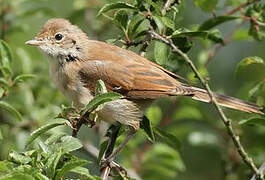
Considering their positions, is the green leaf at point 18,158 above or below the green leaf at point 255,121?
above

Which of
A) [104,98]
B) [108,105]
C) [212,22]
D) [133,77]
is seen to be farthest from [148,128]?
[212,22]

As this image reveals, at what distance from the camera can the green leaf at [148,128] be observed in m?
4.17

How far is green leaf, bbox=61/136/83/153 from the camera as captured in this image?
338cm

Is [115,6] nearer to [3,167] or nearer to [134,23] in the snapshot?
[134,23]

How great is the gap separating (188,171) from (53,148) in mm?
3800

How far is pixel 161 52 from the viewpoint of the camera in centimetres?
418

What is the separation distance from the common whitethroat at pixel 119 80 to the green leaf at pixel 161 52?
0.45 metres

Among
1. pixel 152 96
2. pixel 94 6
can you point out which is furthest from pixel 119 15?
pixel 94 6

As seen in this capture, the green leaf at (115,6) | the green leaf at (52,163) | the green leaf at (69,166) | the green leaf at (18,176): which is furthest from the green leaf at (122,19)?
the green leaf at (18,176)

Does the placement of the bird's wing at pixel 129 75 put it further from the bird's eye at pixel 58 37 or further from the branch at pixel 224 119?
the branch at pixel 224 119

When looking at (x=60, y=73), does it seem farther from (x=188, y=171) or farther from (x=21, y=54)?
(x=188, y=171)

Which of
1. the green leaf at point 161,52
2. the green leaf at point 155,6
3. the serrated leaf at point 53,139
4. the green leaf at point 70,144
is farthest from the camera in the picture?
the green leaf at point 161,52

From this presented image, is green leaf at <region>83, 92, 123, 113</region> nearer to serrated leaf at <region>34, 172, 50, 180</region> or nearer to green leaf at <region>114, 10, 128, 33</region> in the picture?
serrated leaf at <region>34, 172, 50, 180</region>

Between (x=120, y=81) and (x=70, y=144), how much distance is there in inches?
52.5
